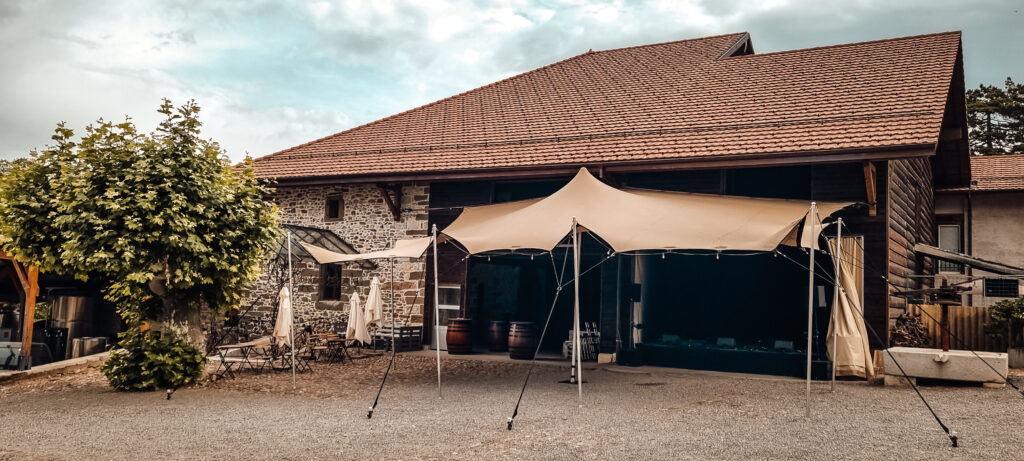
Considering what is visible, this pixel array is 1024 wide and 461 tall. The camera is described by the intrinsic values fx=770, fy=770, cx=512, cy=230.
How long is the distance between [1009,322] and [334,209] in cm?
1079

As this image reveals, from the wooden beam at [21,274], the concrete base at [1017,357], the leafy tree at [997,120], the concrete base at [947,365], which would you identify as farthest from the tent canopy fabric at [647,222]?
the leafy tree at [997,120]

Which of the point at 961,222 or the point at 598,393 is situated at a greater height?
Answer: the point at 961,222

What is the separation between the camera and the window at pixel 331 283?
544 inches

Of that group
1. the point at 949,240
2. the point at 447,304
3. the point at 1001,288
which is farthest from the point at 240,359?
the point at 1001,288

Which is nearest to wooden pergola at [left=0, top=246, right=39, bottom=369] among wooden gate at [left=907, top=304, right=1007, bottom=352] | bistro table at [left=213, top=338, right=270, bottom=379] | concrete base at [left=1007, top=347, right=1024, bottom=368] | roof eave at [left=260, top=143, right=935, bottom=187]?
bistro table at [left=213, top=338, right=270, bottom=379]

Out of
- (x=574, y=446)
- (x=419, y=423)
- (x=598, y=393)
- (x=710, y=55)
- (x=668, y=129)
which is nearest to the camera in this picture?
(x=574, y=446)

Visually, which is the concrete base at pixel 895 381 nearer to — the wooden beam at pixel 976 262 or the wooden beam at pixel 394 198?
the wooden beam at pixel 976 262

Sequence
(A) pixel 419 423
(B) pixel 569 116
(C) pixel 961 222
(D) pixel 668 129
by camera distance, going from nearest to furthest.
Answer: (A) pixel 419 423 < (D) pixel 668 129 < (B) pixel 569 116 < (C) pixel 961 222

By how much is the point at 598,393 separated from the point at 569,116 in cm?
603

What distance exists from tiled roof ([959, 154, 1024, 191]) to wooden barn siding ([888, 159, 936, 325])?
304cm

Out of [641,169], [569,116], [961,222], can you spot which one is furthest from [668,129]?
[961,222]

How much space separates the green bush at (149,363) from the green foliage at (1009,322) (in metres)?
10.8

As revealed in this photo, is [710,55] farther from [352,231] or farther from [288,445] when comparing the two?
[288,445]

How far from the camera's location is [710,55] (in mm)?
15156
